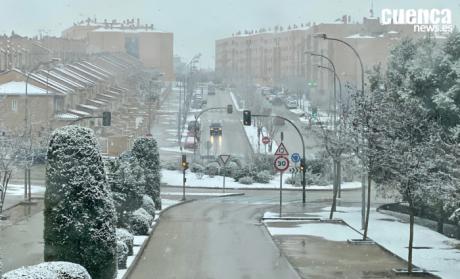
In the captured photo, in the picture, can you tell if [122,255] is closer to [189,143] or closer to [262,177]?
[262,177]

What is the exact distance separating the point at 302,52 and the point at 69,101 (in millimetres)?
48742

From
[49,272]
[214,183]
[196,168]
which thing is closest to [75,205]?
[49,272]

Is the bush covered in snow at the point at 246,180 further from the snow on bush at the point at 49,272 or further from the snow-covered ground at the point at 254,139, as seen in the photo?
the snow on bush at the point at 49,272

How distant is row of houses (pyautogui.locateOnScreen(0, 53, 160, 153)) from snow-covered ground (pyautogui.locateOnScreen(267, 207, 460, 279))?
18.4 meters

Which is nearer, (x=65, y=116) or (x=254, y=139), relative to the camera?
(x=65, y=116)

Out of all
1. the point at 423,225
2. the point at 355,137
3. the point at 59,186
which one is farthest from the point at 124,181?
the point at 423,225

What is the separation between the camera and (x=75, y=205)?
1516 cm

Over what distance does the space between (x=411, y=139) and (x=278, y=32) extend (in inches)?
4812

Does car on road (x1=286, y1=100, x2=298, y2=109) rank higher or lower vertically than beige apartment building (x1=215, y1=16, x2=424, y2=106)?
lower

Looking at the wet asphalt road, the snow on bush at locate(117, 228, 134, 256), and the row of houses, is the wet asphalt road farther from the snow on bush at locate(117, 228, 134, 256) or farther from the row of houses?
the row of houses

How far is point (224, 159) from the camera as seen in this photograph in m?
50.4

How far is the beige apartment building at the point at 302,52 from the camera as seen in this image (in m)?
96.8

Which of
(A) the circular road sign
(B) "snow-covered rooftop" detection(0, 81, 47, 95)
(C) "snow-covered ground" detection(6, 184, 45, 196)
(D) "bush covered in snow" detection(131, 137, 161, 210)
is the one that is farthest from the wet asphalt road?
(B) "snow-covered rooftop" detection(0, 81, 47, 95)

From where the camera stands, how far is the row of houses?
205ft
